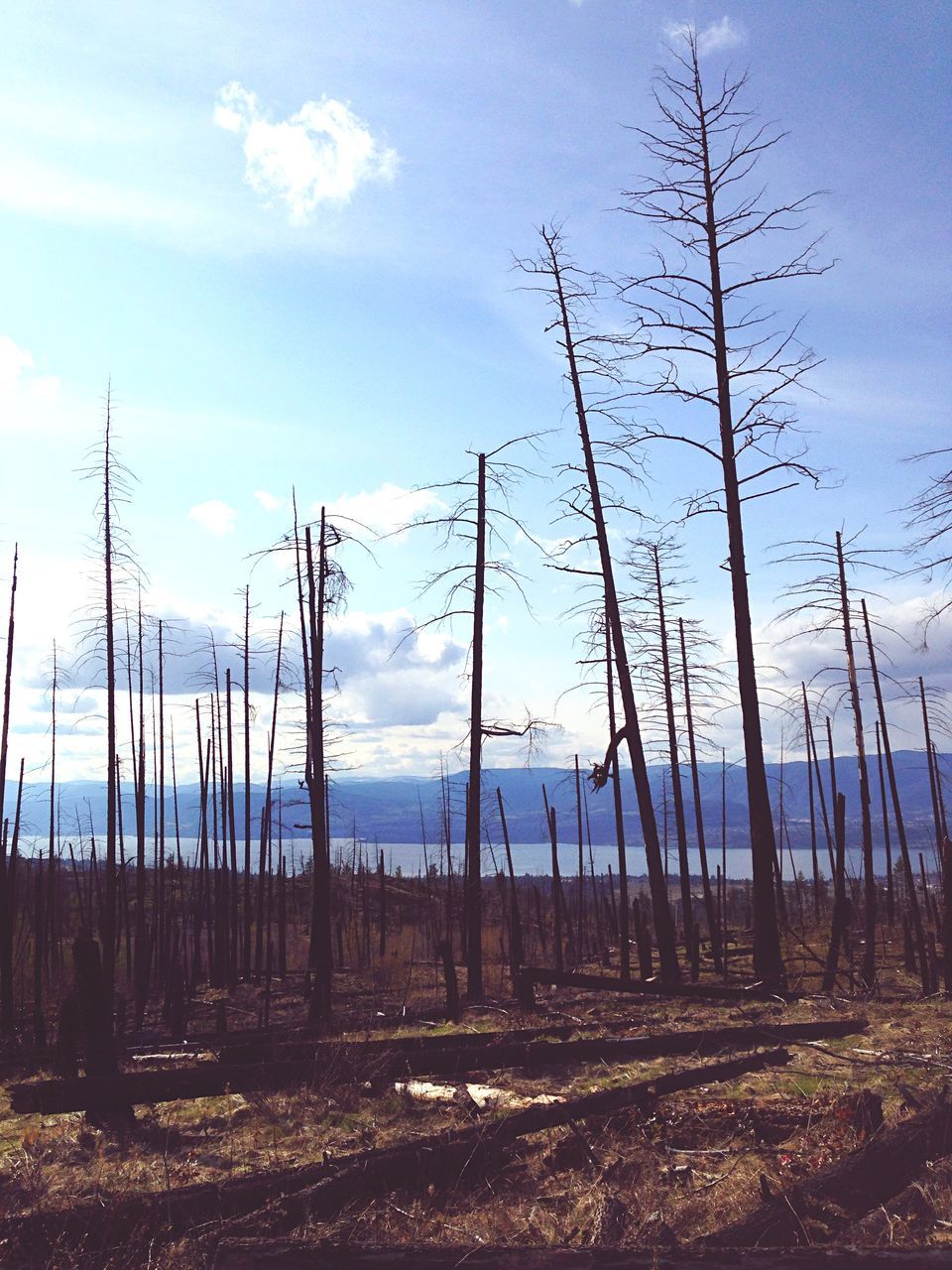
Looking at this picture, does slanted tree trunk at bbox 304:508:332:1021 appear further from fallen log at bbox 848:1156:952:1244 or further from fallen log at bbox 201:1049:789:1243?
fallen log at bbox 848:1156:952:1244

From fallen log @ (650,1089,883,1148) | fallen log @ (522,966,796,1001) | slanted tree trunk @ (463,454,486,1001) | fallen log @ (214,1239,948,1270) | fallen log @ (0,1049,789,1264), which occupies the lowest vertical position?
fallen log @ (522,966,796,1001)

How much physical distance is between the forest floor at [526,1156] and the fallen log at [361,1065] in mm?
138

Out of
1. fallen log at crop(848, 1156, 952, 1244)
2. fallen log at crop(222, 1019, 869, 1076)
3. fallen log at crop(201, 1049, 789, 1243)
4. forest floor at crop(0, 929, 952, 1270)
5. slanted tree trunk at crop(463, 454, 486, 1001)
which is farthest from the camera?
slanted tree trunk at crop(463, 454, 486, 1001)

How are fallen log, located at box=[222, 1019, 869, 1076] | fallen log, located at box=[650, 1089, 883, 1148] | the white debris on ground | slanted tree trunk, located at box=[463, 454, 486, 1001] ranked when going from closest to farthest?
1. fallen log, located at box=[650, 1089, 883, 1148]
2. the white debris on ground
3. fallen log, located at box=[222, 1019, 869, 1076]
4. slanted tree trunk, located at box=[463, 454, 486, 1001]

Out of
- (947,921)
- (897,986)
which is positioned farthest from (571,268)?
(897,986)

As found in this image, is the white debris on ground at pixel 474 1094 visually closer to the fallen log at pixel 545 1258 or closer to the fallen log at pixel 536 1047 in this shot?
the fallen log at pixel 536 1047

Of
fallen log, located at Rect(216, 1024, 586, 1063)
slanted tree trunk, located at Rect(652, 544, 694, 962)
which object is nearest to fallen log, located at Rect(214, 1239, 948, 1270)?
fallen log, located at Rect(216, 1024, 586, 1063)

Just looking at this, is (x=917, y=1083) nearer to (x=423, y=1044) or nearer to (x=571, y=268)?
(x=423, y=1044)

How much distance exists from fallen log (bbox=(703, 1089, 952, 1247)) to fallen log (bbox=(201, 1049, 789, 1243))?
1861mm

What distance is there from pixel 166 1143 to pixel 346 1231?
2.68 m

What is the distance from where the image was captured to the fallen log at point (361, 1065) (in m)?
7.47

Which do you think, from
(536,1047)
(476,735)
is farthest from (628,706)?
→ (536,1047)

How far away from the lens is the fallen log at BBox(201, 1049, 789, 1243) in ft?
16.0

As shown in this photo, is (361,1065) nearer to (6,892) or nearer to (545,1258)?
(545,1258)
